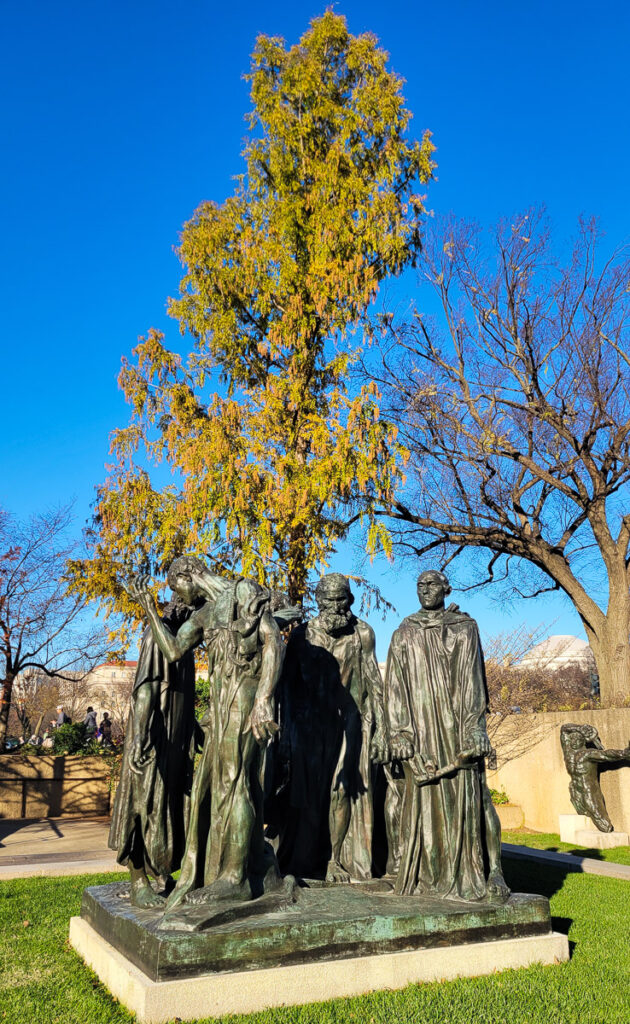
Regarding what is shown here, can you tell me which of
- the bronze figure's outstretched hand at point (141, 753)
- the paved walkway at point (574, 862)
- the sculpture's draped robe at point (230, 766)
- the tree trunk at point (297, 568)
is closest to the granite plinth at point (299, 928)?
the sculpture's draped robe at point (230, 766)

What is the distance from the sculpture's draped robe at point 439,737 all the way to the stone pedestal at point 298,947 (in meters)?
0.23

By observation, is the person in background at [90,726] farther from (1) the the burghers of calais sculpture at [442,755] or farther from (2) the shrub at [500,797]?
(1) the the burghers of calais sculpture at [442,755]

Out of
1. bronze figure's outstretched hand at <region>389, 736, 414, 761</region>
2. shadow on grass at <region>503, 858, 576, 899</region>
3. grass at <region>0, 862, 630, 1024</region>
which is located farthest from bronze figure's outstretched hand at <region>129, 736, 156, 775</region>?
shadow on grass at <region>503, 858, 576, 899</region>

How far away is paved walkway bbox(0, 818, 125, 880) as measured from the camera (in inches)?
A: 379

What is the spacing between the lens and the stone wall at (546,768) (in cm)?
1400

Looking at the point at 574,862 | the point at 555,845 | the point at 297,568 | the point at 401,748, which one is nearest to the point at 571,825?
the point at 555,845

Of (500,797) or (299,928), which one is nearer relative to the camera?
(299,928)

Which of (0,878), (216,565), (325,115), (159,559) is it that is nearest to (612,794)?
(216,565)

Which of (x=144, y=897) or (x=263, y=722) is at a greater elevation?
(x=263, y=722)

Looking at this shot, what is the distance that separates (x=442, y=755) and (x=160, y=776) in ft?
6.74

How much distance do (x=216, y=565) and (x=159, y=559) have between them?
1.05 meters

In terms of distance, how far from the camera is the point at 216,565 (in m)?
14.0

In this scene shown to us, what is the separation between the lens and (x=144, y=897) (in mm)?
5473

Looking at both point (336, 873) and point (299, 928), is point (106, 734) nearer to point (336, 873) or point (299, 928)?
point (336, 873)
